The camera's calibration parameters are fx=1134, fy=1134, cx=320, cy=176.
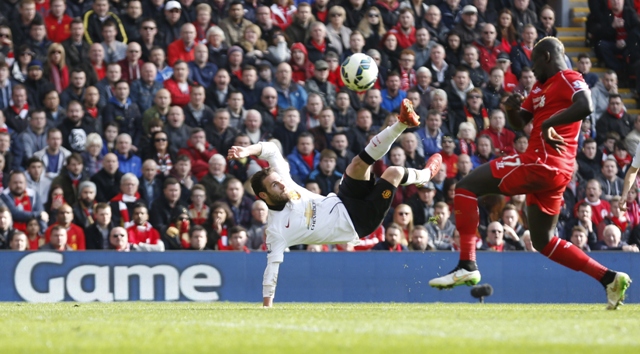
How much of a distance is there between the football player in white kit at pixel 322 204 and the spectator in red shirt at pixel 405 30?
330 inches

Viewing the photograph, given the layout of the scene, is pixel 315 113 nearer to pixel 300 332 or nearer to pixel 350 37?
pixel 350 37

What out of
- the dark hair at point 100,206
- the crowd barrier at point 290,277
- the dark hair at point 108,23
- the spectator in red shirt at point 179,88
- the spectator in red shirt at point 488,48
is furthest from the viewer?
the spectator in red shirt at point 488,48

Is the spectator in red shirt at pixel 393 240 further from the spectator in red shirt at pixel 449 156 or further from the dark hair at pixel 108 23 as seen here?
the dark hair at pixel 108 23

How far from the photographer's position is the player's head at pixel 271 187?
11.4 m

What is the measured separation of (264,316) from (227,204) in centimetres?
690

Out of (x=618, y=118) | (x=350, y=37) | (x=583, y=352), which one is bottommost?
(x=583, y=352)

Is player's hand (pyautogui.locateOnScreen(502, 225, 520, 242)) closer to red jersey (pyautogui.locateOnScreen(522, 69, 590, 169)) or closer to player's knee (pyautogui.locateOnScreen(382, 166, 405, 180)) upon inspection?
player's knee (pyautogui.locateOnScreen(382, 166, 405, 180))

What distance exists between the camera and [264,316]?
9.58m

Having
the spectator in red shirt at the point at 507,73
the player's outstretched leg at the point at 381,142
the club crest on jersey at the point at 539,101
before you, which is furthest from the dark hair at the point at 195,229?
the spectator in red shirt at the point at 507,73

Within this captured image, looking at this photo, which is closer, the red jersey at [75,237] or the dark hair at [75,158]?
the red jersey at [75,237]

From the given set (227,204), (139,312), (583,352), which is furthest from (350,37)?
(583,352)

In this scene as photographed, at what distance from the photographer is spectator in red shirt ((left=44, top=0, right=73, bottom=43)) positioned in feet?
59.6

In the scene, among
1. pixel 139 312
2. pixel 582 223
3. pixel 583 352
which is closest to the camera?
pixel 583 352

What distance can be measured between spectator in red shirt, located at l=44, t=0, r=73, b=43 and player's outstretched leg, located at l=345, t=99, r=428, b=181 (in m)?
8.16
